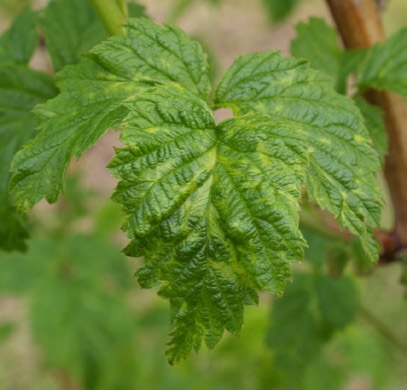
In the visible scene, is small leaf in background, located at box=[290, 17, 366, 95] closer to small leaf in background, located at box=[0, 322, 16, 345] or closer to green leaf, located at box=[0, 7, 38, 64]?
green leaf, located at box=[0, 7, 38, 64]

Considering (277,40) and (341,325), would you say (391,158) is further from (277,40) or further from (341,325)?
(277,40)

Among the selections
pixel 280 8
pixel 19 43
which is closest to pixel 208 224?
pixel 19 43

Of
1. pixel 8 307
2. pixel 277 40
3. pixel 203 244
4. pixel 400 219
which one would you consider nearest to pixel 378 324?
pixel 400 219

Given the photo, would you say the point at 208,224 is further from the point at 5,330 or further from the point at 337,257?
the point at 5,330

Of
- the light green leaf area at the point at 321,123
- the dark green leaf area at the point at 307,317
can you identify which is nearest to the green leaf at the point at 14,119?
the light green leaf area at the point at 321,123

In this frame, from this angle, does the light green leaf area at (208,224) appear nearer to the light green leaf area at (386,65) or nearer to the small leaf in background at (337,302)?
the light green leaf area at (386,65)

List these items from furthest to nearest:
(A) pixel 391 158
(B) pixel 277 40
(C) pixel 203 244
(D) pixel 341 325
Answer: (B) pixel 277 40 → (D) pixel 341 325 → (A) pixel 391 158 → (C) pixel 203 244

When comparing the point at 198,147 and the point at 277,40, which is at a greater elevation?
the point at 198,147
